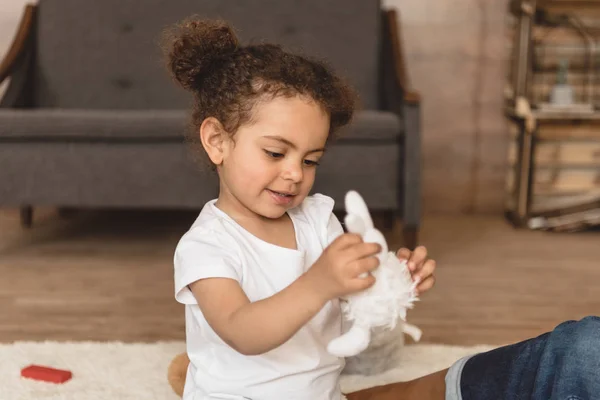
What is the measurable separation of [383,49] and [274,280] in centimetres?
207

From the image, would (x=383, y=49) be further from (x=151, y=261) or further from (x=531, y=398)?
(x=531, y=398)

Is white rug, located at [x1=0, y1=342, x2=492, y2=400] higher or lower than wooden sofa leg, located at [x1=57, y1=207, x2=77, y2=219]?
higher

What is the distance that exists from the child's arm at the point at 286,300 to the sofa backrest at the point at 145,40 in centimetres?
204

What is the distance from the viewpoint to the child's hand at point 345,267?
2.39ft

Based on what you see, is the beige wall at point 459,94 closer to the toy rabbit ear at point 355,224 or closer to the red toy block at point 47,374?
the red toy block at point 47,374

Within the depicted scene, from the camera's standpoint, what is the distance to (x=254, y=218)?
0.97 meters

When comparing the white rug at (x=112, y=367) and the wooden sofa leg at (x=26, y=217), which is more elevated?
the white rug at (x=112, y=367)

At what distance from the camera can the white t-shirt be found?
35.3 inches

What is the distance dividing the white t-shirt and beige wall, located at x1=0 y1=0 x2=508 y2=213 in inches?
90.7

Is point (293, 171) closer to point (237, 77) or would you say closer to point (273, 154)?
point (273, 154)

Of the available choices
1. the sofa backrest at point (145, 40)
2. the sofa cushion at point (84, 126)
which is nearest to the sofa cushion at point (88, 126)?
the sofa cushion at point (84, 126)

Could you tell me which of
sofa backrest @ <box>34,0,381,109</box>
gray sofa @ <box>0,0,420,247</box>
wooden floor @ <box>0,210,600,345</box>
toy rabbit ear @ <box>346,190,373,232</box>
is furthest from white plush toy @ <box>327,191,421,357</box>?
sofa backrest @ <box>34,0,381,109</box>

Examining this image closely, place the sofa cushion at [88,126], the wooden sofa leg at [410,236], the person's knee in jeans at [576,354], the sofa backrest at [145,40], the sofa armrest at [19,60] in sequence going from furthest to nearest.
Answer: the sofa backrest at [145,40], the sofa armrest at [19,60], the wooden sofa leg at [410,236], the sofa cushion at [88,126], the person's knee in jeans at [576,354]

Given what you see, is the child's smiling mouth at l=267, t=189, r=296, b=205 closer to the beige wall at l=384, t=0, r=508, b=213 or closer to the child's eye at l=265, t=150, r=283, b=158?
the child's eye at l=265, t=150, r=283, b=158
